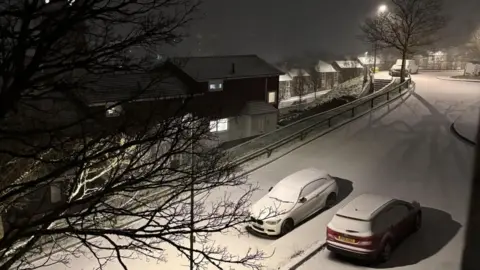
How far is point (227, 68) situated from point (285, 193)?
13.8 m

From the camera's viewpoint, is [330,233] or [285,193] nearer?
[330,233]

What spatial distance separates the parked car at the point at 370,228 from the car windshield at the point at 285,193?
1618mm

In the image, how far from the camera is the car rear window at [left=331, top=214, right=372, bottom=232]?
33.4 ft

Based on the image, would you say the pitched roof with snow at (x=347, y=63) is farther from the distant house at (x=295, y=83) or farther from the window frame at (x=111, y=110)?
the window frame at (x=111, y=110)

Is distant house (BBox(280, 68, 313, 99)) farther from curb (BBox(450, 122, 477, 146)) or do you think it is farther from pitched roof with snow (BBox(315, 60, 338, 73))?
curb (BBox(450, 122, 477, 146))

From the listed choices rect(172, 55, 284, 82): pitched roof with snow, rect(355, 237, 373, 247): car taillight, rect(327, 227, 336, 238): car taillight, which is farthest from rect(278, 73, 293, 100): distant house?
rect(355, 237, 373, 247): car taillight

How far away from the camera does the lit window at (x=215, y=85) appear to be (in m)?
24.1

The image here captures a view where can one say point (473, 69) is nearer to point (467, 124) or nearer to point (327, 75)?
point (327, 75)

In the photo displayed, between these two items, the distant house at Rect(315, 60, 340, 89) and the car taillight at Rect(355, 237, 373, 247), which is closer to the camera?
the car taillight at Rect(355, 237, 373, 247)

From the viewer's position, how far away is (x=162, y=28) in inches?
214

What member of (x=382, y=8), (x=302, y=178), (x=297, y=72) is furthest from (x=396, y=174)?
(x=297, y=72)

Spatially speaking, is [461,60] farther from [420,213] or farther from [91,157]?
[91,157]

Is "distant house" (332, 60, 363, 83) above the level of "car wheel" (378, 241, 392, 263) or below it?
→ above

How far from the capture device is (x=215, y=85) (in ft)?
79.4
